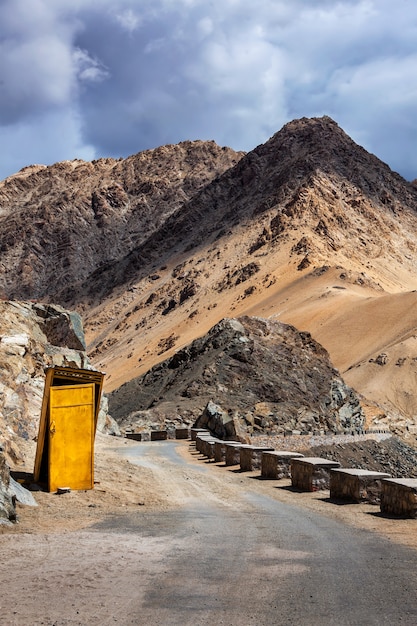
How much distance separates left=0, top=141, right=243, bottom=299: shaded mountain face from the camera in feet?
437

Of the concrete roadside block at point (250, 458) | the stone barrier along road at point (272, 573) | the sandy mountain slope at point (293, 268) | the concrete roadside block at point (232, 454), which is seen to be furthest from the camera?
the sandy mountain slope at point (293, 268)

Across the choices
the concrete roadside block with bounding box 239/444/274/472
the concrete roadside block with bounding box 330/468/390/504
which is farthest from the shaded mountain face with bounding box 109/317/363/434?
the concrete roadside block with bounding box 330/468/390/504

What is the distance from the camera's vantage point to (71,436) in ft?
36.8

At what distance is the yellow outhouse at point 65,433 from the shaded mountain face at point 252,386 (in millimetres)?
20100

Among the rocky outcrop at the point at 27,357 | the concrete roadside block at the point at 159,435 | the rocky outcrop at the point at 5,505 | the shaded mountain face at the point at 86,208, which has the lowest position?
the rocky outcrop at the point at 5,505

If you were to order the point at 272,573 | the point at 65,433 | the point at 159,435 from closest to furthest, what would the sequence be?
the point at 272,573, the point at 65,433, the point at 159,435

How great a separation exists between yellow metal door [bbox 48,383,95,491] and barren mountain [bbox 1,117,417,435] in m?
33.6

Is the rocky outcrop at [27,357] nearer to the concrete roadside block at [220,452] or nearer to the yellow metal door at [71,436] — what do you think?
the yellow metal door at [71,436]

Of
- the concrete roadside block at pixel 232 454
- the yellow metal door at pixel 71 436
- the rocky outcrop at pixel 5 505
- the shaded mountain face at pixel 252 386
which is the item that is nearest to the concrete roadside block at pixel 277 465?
the concrete roadside block at pixel 232 454

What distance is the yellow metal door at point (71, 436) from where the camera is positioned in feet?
36.3

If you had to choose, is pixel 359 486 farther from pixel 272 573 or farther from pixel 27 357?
pixel 27 357

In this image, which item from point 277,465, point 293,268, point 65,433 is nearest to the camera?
point 65,433

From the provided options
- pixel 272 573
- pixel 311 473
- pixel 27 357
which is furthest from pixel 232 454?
pixel 272 573

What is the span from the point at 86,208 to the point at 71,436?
438ft
